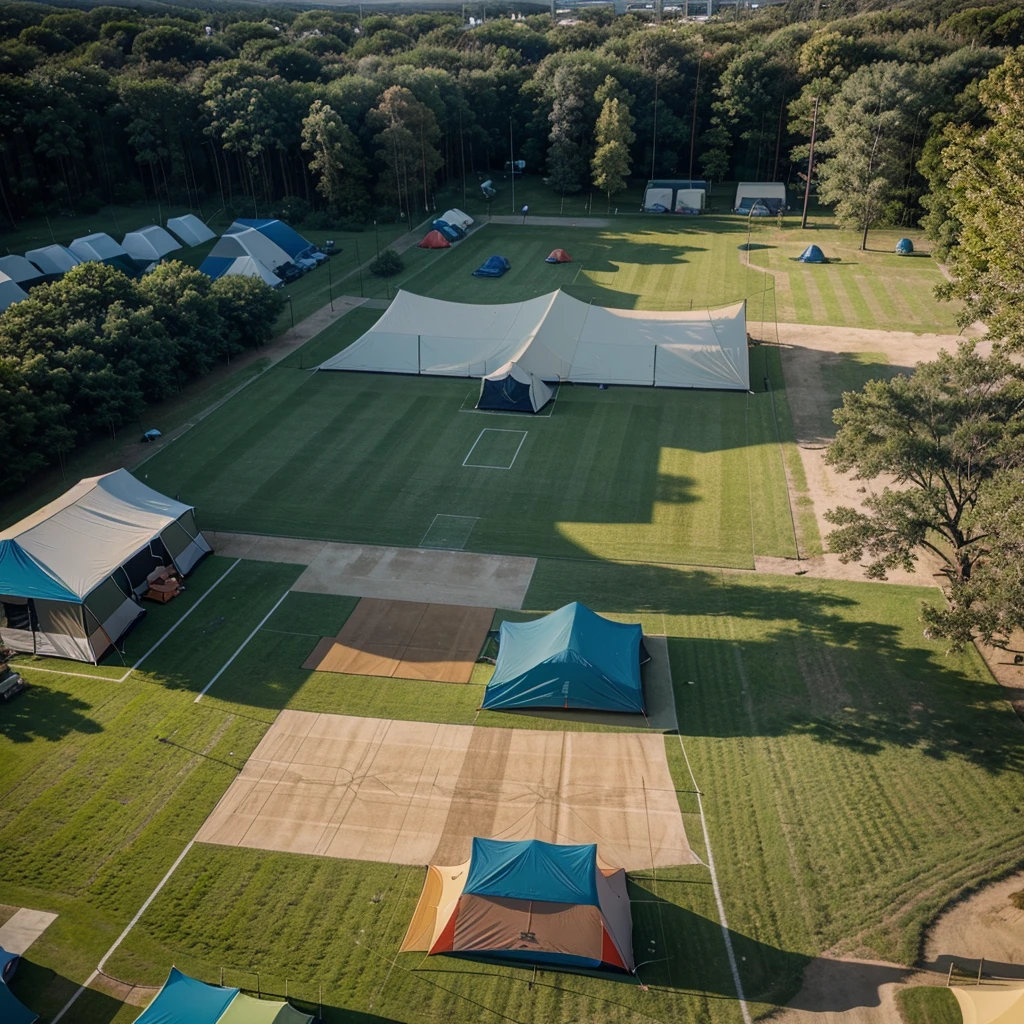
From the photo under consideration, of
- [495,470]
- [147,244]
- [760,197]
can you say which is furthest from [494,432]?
[760,197]

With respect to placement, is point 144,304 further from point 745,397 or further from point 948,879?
point 948,879

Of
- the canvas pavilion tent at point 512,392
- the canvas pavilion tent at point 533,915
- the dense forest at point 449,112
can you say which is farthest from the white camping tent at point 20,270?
the canvas pavilion tent at point 533,915

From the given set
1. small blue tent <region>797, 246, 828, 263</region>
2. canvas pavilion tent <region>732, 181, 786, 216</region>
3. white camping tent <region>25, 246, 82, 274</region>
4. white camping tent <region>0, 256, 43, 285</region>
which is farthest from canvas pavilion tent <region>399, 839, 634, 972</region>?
canvas pavilion tent <region>732, 181, 786, 216</region>

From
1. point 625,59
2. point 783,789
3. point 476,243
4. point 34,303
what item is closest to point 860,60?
point 625,59

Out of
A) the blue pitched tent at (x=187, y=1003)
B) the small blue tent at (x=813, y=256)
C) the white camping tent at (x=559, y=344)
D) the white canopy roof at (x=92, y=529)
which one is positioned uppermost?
the small blue tent at (x=813, y=256)

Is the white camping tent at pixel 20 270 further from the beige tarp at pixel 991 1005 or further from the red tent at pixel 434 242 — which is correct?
the beige tarp at pixel 991 1005

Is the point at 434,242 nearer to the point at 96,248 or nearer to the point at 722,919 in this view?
the point at 96,248

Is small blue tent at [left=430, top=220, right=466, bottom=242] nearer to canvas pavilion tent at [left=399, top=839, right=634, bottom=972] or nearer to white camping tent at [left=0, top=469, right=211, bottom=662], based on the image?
white camping tent at [left=0, top=469, right=211, bottom=662]
